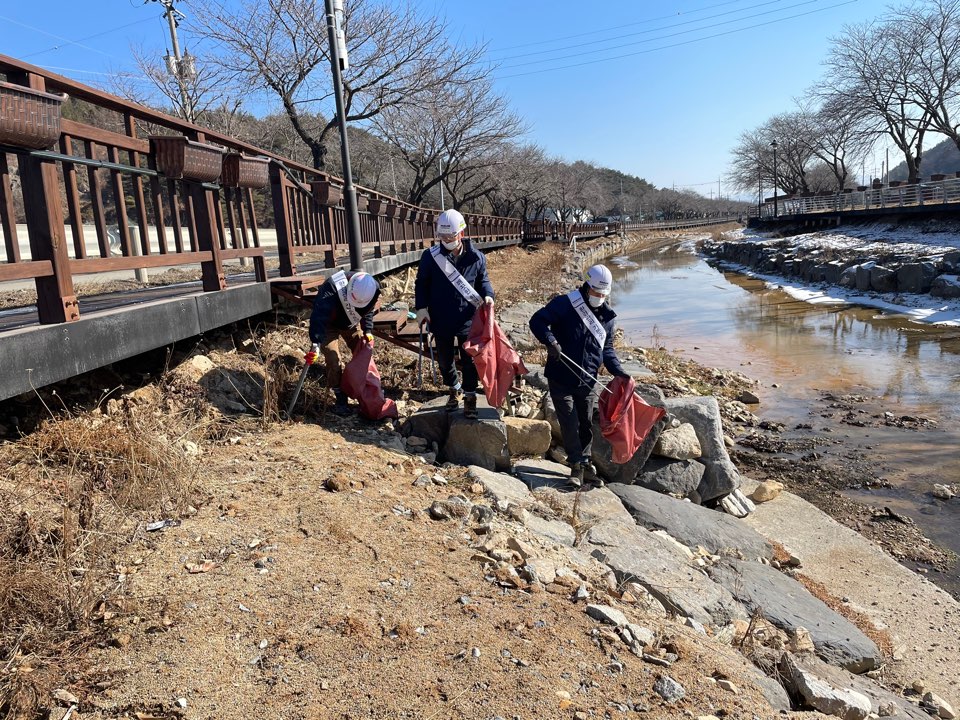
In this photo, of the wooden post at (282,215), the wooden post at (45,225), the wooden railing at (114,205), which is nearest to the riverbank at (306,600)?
the wooden post at (45,225)

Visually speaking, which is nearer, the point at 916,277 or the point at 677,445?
the point at 677,445

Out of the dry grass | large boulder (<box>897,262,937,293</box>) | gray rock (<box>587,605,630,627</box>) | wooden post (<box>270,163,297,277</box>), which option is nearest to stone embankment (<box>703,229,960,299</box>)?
large boulder (<box>897,262,937,293</box>)

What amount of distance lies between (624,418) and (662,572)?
5.59 ft

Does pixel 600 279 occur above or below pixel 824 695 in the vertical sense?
above

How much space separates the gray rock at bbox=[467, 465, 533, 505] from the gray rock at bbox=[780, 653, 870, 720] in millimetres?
1946

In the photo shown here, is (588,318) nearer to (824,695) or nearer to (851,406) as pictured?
(824,695)

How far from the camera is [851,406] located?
9.91 m

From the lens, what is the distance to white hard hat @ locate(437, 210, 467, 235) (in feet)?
18.2

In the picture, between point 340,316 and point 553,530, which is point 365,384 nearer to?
point 340,316

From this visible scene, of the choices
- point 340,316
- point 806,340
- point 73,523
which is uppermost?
point 340,316

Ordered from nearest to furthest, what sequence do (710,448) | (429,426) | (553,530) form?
(553,530), (429,426), (710,448)

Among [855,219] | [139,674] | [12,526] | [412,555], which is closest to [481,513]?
[412,555]

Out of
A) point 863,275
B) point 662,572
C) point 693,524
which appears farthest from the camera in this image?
point 863,275

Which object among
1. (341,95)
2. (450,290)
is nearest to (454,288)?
(450,290)
